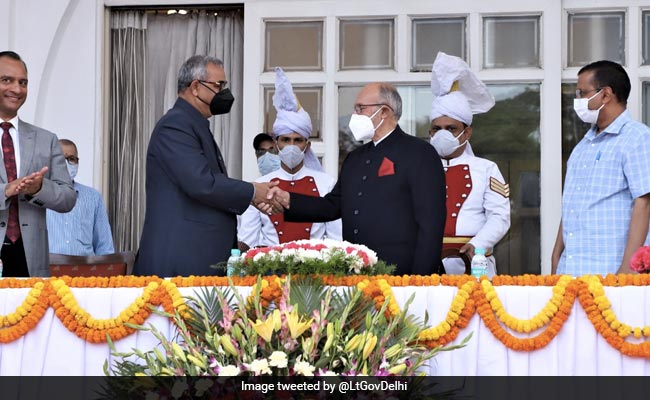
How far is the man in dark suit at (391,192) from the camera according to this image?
4.65 m

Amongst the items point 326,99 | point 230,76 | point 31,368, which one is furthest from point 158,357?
point 230,76

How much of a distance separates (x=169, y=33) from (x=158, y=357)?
188 inches

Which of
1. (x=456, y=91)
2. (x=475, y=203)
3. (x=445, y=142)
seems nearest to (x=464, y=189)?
(x=475, y=203)

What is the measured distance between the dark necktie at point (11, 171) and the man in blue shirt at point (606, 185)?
2.43 m

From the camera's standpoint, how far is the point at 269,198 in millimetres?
4898

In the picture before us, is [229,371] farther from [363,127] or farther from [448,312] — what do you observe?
[363,127]

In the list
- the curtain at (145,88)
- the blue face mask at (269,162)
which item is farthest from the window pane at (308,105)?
the curtain at (145,88)

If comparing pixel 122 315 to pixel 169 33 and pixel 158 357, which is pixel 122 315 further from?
pixel 169 33

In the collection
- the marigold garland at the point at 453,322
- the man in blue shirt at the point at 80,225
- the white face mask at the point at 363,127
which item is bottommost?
the marigold garland at the point at 453,322

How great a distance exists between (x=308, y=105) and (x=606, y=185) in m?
2.83

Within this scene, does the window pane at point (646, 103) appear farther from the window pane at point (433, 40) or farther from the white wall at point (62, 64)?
the white wall at point (62, 64)

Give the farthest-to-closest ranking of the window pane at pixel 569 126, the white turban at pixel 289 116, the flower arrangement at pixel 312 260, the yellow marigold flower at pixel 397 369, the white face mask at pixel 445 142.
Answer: the window pane at pixel 569 126 → the white turban at pixel 289 116 → the white face mask at pixel 445 142 → the flower arrangement at pixel 312 260 → the yellow marigold flower at pixel 397 369

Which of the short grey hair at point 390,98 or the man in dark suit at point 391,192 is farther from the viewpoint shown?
the short grey hair at point 390,98

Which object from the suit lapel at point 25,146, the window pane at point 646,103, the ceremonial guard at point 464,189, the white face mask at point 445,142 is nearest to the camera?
the suit lapel at point 25,146
